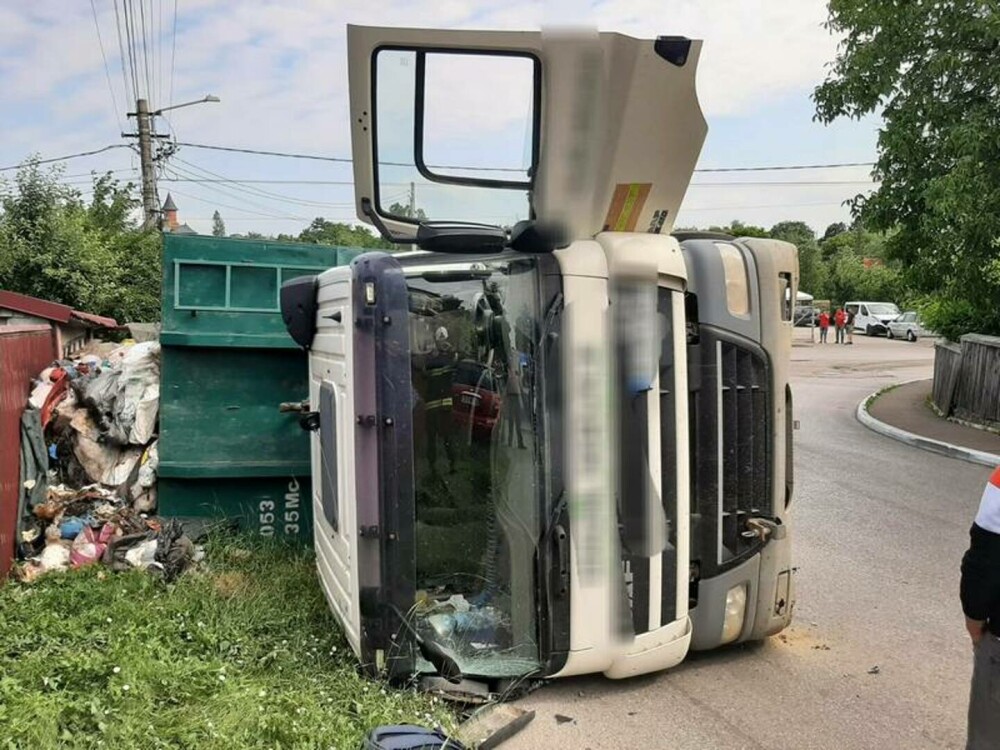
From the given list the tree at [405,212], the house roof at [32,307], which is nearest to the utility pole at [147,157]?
the house roof at [32,307]

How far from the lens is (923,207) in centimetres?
1055

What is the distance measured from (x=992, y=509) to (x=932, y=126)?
9.52 meters

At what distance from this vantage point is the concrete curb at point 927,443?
9547 millimetres

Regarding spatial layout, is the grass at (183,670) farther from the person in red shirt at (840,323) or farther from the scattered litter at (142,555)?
the person in red shirt at (840,323)

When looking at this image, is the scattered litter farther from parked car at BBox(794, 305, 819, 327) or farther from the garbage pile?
parked car at BBox(794, 305, 819, 327)

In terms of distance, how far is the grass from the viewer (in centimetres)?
296

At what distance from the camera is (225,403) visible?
5.38 meters

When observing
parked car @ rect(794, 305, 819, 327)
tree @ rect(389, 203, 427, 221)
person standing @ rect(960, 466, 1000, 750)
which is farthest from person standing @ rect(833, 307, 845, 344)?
person standing @ rect(960, 466, 1000, 750)

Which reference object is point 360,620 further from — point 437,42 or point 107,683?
point 437,42

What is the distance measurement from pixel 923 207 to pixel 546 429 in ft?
30.4

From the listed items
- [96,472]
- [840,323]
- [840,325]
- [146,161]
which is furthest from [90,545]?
[840,325]

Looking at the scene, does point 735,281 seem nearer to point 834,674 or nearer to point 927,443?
point 834,674

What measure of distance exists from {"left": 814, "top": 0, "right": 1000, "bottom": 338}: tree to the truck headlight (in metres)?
7.33

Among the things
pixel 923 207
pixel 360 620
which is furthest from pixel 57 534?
pixel 923 207
